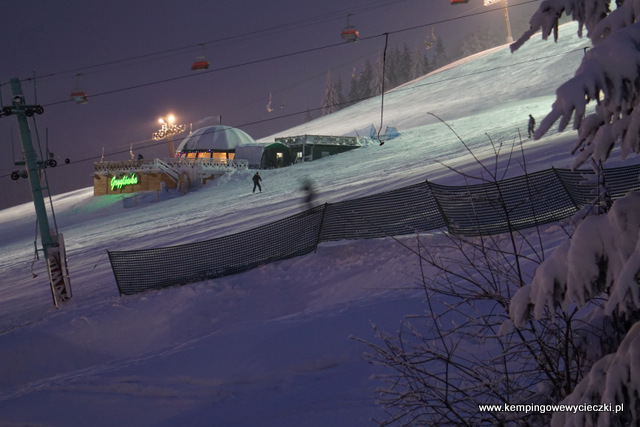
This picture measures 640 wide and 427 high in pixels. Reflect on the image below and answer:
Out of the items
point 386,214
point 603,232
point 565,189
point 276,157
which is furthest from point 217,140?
point 603,232

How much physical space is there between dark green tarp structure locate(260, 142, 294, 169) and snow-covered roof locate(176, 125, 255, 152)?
6.38 metres

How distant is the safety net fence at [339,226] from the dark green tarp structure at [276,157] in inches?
1619

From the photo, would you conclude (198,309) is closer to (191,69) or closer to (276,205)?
(276,205)

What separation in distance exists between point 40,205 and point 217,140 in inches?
1830

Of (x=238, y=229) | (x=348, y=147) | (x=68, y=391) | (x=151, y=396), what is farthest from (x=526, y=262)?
(x=348, y=147)

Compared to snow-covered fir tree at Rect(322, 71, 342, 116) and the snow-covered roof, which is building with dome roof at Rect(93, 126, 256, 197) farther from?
snow-covered fir tree at Rect(322, 71, 342, 116)

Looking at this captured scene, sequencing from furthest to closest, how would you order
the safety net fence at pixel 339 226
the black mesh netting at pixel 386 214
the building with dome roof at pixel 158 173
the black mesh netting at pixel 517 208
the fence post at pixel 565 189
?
1. the building with dome roof at pixel 158 173
2. the black mesh netting at pixel 386 214
3. the safety net fence at pixel 339 226
4. the fence post at pixel 565 189
5. the black mesh netting at pixel 517 208

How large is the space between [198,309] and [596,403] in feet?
37.8

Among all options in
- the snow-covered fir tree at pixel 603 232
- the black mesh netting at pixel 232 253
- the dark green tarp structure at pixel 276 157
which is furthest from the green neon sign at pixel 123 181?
the snow-covered fir tree at pixel 603 232

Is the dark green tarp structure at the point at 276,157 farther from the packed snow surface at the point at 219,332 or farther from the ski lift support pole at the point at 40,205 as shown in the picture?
the ski lift support pole at the point at 40,205

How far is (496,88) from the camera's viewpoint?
60.9 meters

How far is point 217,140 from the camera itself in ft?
207

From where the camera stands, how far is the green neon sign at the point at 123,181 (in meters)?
54.3

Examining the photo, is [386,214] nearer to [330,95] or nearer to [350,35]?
[350,35]
